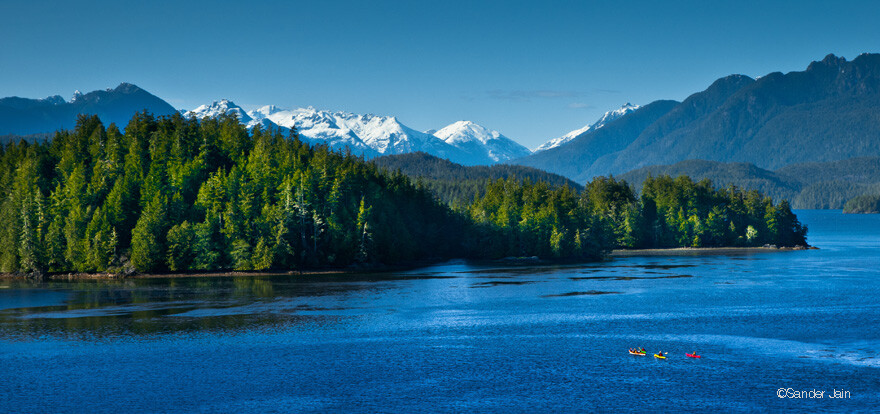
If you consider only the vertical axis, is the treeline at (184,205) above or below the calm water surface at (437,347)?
above

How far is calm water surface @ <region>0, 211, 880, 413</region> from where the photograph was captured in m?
53.7

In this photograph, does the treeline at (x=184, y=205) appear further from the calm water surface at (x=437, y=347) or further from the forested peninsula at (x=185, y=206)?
the calm water surface at (x=437, y=347)

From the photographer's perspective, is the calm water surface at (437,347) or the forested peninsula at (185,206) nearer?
the calm water surface at (437,347)

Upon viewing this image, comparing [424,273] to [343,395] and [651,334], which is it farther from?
[343,395]

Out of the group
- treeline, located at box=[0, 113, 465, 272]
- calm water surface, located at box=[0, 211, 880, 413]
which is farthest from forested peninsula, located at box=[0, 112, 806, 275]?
calm water surface, located at box=[0, 211, 880, 413]

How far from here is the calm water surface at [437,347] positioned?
2114 inches

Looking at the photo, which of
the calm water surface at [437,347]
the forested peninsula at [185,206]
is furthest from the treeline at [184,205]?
the calm water surface at [437,347]

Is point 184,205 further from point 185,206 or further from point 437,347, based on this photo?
point 437,347

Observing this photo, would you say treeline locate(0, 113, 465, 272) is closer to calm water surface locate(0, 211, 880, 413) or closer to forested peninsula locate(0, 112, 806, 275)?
forested peninsula locate(0, 112, 806, 275)

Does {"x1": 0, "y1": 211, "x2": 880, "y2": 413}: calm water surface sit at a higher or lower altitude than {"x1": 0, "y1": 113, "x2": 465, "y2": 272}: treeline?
lower

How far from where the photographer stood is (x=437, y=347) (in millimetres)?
71875

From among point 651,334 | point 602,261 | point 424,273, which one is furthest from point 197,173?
point 651,334

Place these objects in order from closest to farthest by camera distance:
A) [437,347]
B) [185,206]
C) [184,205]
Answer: [437,347], [184,205], [185,206]

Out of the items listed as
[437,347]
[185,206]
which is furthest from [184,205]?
[437,347]
